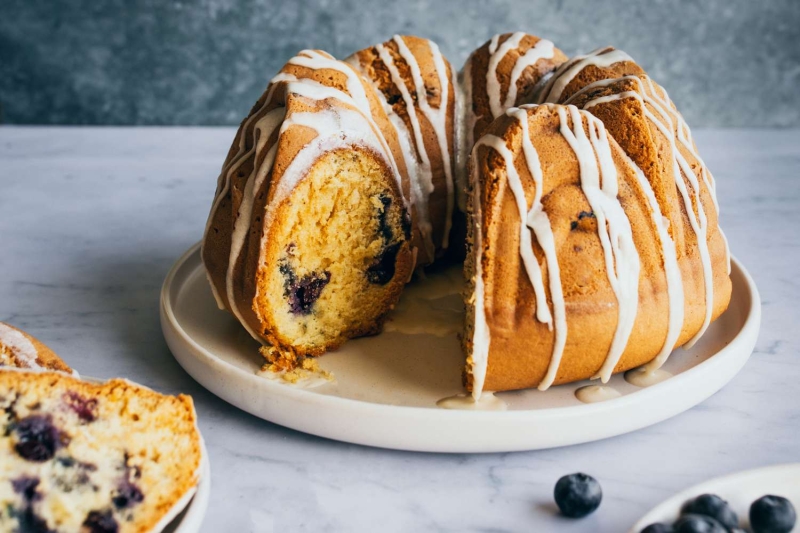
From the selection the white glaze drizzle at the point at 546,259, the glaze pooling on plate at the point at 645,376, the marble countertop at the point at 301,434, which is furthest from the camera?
the glaze pooling on plate at the point at 645,376

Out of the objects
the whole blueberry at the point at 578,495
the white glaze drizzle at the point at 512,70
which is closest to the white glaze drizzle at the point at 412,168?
the white glaze drizzle at the point at 512,70

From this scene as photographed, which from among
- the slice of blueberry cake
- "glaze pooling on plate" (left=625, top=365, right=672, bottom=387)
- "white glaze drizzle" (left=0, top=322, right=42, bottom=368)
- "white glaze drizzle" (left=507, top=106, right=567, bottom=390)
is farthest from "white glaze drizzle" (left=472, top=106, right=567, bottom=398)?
"white glaze drizzle" (left=0, top=322, right=42, bottom=368)

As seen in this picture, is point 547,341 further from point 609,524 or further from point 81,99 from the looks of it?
point 81,99

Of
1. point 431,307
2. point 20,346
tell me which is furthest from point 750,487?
point 20,346

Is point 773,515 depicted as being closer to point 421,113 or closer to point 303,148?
point 303,148

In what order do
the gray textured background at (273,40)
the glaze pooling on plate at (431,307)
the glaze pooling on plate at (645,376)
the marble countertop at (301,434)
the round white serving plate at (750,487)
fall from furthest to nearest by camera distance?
the gray textured background at (273,40) < the glaze pooling on plate at (431,307) < the glaze pooling on plate at (645,376) < the marble countertop at (301,434) < the round white serving plate at (750,487)

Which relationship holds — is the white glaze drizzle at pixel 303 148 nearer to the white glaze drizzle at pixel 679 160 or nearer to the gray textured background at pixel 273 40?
the white glaze drizzle at pixel 679 160

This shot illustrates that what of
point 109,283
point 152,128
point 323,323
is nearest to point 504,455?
point 323,323

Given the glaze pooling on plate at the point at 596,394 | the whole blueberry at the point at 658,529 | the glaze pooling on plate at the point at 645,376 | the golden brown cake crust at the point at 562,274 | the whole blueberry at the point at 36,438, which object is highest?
the golden brown cake crust at the point at 562,274
